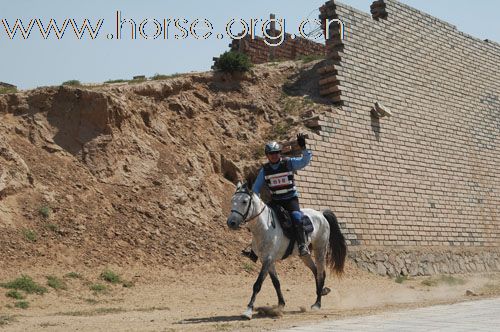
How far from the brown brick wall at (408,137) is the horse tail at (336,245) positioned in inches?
212

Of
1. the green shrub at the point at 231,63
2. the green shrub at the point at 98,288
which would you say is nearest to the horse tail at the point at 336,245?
the green shrub at the point at 98,288

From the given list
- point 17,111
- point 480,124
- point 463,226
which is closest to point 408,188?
point 463,226

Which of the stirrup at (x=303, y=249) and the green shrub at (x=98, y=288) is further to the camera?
the green shrub at (x=98, y=288)

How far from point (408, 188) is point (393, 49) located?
497 cm

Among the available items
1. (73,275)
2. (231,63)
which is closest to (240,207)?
(73,275)

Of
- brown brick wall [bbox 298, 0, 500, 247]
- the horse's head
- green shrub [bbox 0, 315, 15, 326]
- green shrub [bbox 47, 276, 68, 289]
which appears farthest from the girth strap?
brown brick wall [bbox 298, 0, 500, 247]

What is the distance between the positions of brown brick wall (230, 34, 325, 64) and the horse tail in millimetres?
14695

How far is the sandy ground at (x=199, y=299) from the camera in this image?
7949mm

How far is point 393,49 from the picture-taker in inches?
822

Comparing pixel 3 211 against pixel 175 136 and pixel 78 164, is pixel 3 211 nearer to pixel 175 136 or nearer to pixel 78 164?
pixel 78 164

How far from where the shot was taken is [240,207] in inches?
337

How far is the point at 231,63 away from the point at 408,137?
6.44m

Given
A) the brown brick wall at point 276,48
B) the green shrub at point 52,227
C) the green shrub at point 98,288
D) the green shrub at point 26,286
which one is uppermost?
the brown brick wall at point 276,48

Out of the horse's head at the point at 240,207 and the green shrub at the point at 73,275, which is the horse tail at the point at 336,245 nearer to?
the horse's head at the point at 240,207
